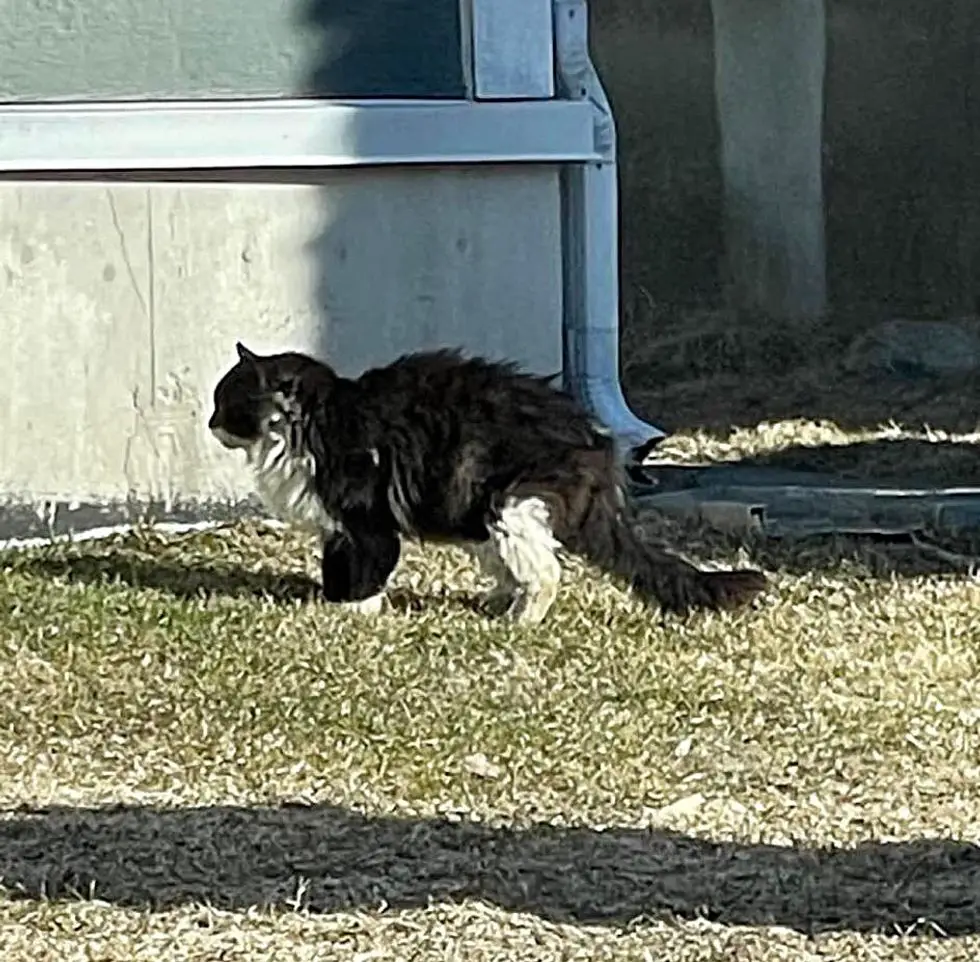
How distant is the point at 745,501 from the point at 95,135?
2684 mm

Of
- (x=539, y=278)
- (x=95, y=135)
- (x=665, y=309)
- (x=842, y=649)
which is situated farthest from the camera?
(x=665, y=309)

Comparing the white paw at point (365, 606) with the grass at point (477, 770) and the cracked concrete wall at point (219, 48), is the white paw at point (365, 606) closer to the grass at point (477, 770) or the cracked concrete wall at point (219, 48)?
the grass at point (477, 770)

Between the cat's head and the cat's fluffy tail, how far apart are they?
0.95 m

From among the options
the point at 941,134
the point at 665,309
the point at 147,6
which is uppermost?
the point at 147,6

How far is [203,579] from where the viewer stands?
325 inches

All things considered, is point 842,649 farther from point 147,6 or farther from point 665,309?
point 665,309

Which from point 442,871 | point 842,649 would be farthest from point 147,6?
point 442,871

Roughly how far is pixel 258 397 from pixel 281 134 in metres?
1.60

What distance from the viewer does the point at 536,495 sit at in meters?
7.45

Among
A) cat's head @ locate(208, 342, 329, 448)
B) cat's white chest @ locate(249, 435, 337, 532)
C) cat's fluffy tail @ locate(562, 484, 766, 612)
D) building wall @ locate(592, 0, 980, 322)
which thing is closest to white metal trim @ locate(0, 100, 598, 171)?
cat's head @ locate(208, 342, 329, 448)

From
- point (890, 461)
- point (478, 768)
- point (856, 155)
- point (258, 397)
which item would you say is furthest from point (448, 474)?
point (856, 155)

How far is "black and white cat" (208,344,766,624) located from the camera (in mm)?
7465

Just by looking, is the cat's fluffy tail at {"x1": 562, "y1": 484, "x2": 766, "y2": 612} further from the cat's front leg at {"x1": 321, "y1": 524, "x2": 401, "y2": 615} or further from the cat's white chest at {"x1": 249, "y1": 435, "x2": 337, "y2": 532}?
the cat's white chest at {"x1": 249, "y1": 435, "x2": 337, "y2": 532}

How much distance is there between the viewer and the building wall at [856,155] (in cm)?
1570
